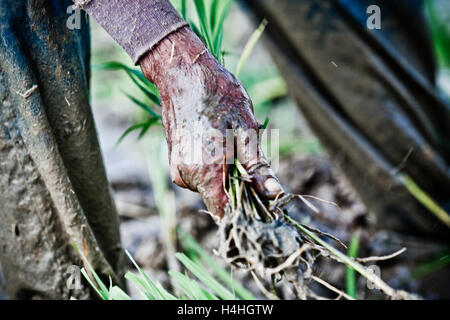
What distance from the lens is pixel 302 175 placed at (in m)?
1.98

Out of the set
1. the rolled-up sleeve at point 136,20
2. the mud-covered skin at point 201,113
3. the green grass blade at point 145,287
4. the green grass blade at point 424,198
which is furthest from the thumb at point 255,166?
the green grass blade at point 424,198

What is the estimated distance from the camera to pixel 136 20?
68 cm

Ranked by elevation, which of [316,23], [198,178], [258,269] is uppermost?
[316,23]

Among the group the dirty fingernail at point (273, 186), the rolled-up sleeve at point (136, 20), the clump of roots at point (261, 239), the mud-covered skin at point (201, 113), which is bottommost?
the clump of roots at point (261, 239)

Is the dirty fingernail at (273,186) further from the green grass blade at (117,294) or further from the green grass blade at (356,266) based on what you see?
the green grass blade at (117,294)

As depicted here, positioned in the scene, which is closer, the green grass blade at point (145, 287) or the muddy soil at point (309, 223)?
the green grass blade at point (145, 287)

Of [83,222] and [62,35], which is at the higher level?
[62,35]

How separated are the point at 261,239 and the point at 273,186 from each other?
83 millimetres

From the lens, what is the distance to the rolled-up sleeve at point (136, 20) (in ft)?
2.23

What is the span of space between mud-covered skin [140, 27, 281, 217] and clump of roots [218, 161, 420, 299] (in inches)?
0.9

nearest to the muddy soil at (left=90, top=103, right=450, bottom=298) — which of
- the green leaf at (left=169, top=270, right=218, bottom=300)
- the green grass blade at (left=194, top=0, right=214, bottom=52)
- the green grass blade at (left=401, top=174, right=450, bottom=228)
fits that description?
the green grass blade at (left=401, top=174, right=450, bottom=228)

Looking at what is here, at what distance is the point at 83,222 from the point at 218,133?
43 cm
